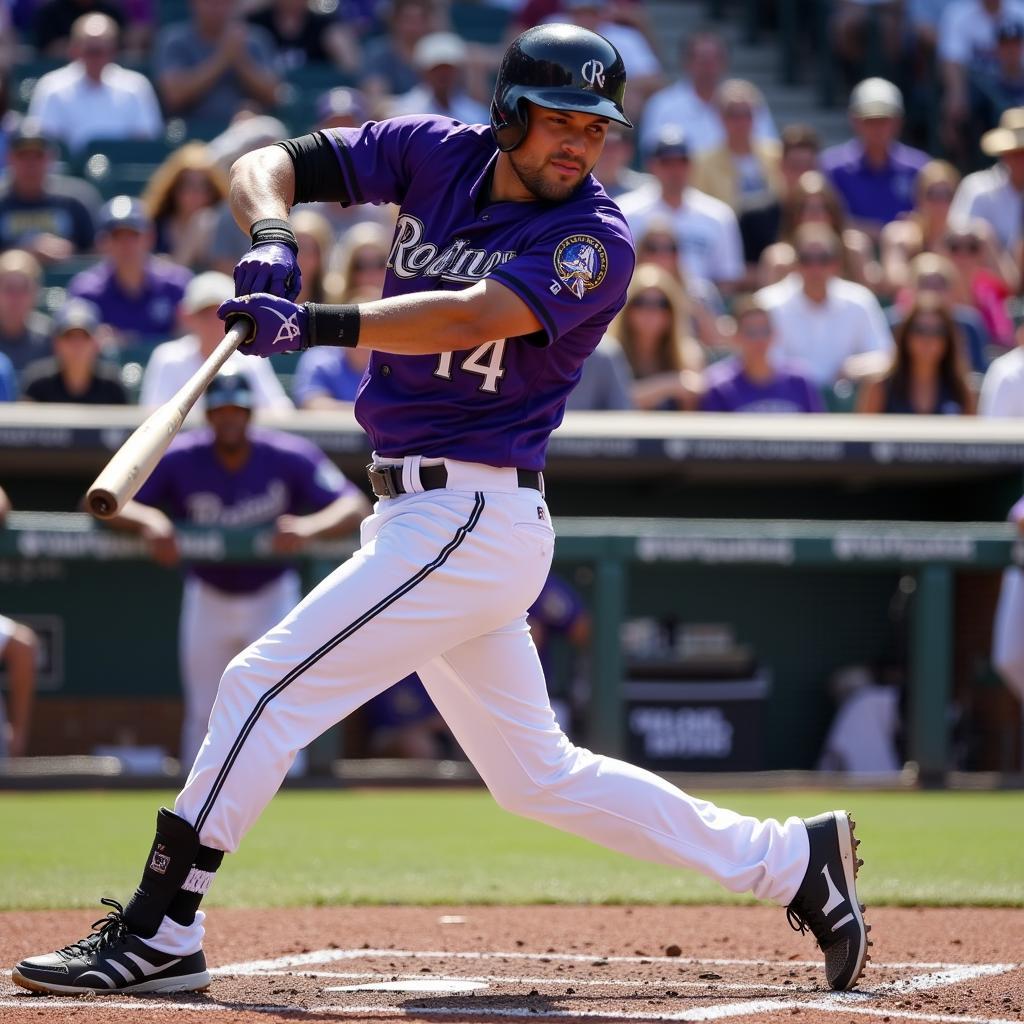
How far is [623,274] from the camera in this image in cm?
336

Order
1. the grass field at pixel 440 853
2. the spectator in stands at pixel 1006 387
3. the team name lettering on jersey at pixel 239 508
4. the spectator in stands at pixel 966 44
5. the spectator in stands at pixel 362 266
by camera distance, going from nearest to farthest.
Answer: the grass field at pixel 440 853 → the team name lettering on jersey at pixel 239 508 → the spectator in stands at pixel 362 266 → the spectator in stands at pixel 1006 387 → the spectator in stands at pixel 966 44

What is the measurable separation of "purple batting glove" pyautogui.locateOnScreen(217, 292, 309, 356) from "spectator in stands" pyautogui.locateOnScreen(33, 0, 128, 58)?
355 inches

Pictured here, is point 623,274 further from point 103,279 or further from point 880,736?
point 103,279

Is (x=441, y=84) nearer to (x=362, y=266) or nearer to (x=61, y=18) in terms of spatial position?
(x=362, y=266)

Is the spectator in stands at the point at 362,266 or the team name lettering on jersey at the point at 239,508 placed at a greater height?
the spectator in stands at the point at 362,266

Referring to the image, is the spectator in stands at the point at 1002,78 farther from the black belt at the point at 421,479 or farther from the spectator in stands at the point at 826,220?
the black belt at the point at 421,479

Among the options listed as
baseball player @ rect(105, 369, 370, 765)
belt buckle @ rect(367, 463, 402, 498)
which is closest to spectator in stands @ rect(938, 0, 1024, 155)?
baseball player @ rect(105, 369, 370, 765)

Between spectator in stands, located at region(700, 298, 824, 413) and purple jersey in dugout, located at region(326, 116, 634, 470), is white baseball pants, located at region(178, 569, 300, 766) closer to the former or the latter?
spectator in stands, located at region(700, 298, 824, 413)

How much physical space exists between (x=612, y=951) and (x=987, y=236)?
674cm

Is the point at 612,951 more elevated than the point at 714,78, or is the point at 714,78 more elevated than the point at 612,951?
the point at 714,78

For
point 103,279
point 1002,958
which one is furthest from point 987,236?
point 1002,958

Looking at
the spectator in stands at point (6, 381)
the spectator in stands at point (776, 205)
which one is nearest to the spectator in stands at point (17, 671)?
the spectator in stands at point (6, 381)

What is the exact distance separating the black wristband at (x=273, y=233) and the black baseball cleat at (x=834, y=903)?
1.49 meters

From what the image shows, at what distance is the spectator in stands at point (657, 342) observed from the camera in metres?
8.22
